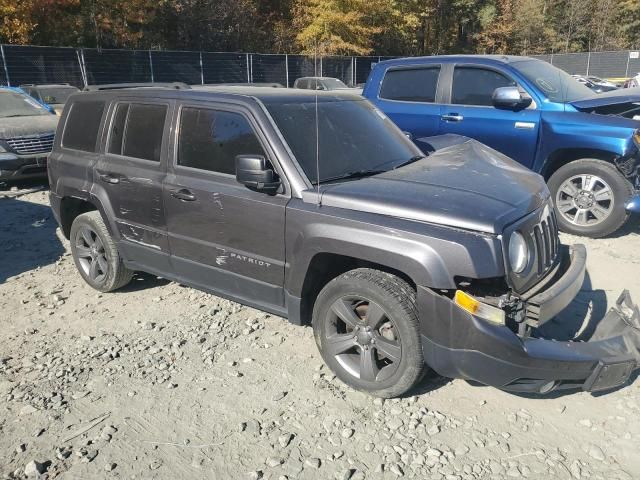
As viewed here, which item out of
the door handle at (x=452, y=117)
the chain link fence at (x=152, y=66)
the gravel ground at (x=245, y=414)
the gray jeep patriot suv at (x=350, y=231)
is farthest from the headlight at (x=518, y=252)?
the chain link fence at (x=152, y=66)

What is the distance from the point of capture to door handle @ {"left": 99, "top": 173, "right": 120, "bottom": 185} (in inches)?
173

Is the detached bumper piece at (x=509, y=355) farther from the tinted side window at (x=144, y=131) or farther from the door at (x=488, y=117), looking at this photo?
the door at (x=488, y=117)

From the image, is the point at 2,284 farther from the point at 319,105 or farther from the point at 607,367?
the point at 607,367

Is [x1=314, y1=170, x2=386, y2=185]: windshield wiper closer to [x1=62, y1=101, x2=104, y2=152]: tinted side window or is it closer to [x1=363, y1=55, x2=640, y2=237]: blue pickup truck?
[x1=62, y1=101, x2=104, y2=152]: tinted side window

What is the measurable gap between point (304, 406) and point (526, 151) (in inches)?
175

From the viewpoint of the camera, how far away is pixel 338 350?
11.2 ft

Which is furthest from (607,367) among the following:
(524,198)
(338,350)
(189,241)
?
(189,241)

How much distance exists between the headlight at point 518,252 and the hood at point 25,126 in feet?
27.9

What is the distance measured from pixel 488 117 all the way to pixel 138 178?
4281 mm

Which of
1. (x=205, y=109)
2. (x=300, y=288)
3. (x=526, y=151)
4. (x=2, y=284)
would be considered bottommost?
(x=2, y=284)

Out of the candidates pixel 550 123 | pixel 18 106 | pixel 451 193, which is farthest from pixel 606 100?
pixel 18 106

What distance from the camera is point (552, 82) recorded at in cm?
654

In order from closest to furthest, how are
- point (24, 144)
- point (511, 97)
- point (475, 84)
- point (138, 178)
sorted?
point (138, 178)
point (511, 97)
point (475, 84)
point (24, 144)

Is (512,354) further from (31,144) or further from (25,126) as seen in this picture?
(25,126)
